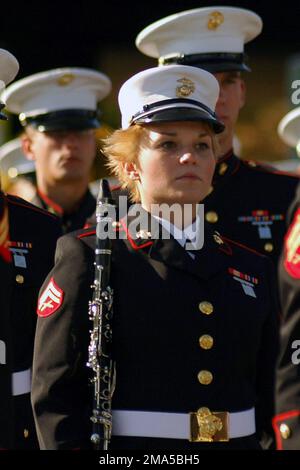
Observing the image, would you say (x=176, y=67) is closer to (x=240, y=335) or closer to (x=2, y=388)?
(x=240, y=335)

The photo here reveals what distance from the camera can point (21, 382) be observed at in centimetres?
520

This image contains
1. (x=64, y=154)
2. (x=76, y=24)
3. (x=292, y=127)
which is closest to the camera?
(x=292, y=127)

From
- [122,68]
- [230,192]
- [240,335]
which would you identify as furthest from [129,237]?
[122,68]

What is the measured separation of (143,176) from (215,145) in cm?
30

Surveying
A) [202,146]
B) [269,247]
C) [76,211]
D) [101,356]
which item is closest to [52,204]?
[76,211]

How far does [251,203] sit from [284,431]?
5.58 feet

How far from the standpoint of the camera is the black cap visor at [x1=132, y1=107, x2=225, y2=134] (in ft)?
15.1

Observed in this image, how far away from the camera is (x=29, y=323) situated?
528 cm

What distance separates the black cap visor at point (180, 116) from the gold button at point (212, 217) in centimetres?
127

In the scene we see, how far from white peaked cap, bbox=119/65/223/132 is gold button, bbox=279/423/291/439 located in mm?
1097

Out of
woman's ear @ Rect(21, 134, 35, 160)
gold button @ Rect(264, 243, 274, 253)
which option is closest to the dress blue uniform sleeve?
gold button @ Rect(264, 243, 274, 253)

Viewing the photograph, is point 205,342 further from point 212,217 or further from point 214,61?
point 214,61

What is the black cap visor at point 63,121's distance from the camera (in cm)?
743

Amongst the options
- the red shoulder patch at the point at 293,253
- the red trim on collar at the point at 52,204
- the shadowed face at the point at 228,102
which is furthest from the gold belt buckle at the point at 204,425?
the red trim on collar at the point at 52,204
